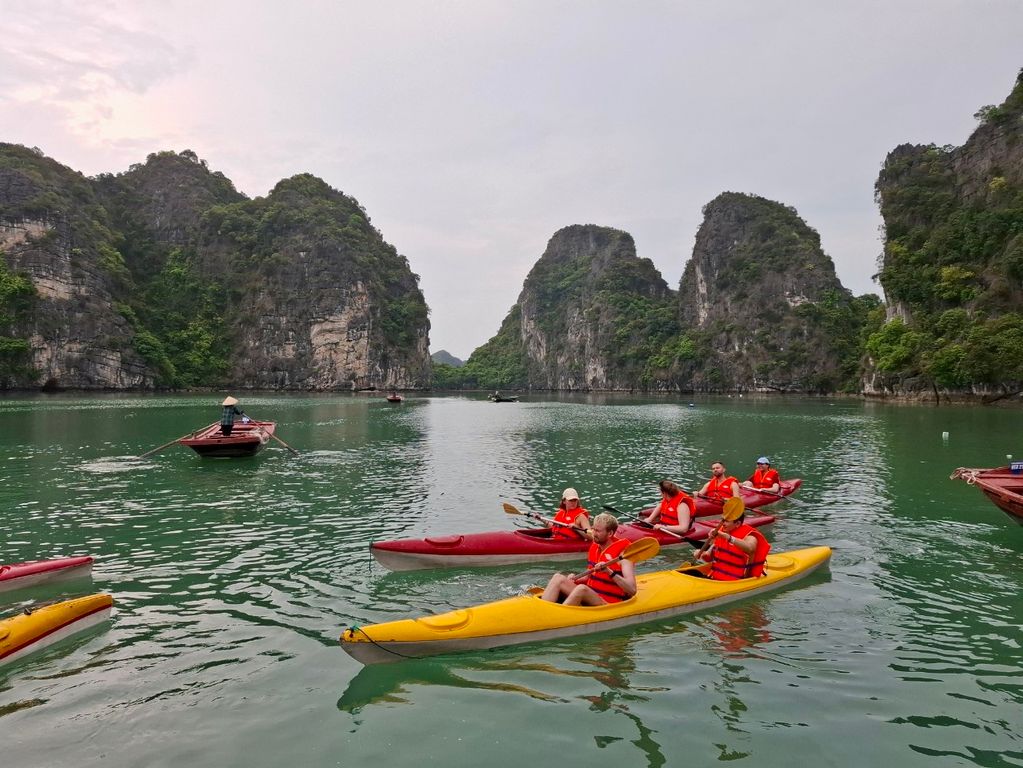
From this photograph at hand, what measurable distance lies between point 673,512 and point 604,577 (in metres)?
3.63

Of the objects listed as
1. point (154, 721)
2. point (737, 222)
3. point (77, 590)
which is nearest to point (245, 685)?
point (154, 721)

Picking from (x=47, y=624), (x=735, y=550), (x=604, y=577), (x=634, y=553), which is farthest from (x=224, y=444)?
(x=735, y=550)

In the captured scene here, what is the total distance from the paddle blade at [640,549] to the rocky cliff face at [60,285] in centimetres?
9356

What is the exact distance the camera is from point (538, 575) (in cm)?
924

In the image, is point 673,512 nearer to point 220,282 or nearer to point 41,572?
point 41,572

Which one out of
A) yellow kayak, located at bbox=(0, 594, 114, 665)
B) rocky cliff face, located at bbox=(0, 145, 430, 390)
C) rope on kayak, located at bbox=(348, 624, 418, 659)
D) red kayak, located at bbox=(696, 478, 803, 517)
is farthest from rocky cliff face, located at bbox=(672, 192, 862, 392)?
yellow kayak, located at bbox=(0, 594, 114, 665)

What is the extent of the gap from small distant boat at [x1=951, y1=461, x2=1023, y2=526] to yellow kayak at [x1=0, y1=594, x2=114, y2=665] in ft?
41.9

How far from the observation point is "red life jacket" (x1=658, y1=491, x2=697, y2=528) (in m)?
10.3

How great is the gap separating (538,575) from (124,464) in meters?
16.5

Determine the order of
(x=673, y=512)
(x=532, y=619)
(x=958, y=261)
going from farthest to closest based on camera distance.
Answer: (x=958, y=261) → (x=673, y=512) → (x=532, y=619)

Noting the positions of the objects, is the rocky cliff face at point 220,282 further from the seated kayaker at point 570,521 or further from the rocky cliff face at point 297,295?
the seated kayaker at point 570,521

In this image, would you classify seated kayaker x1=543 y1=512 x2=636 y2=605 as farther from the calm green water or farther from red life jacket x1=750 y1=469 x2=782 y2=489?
red life jacket x1=750 y1=469 x2=782 y2=489

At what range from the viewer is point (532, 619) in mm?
6457

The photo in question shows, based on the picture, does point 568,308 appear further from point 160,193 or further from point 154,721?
point 154,721
